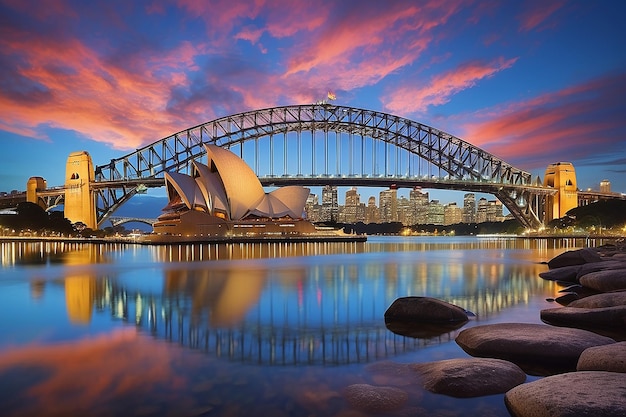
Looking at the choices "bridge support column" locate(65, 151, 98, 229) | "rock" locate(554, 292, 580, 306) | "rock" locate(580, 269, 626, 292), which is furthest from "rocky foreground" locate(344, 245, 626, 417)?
"bridge support column" locate(65, 151, 98, 229)

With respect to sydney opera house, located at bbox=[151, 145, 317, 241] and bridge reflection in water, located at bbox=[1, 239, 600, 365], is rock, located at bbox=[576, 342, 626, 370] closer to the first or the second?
bridge reflection in water, located at bbox=[1, 239, 600, 365]

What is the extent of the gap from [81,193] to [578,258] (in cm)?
7430

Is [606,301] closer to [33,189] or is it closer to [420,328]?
[420,328]

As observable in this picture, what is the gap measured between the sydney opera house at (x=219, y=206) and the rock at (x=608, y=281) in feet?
170

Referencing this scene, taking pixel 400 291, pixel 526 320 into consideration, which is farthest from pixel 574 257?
pixel 526 320

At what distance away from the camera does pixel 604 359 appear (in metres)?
5.32

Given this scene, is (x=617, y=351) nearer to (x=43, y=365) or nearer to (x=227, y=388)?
(x=227, y=388)

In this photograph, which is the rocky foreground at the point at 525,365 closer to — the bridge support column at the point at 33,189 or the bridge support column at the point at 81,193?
the bridge support column at the point at 81,193

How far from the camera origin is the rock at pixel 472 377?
5.19m

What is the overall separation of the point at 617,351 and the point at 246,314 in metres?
7.16

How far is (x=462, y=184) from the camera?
256 ft

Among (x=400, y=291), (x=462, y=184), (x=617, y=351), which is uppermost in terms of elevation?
(x=462, y=184)

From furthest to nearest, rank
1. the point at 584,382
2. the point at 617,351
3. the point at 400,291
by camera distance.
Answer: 1. the point at 400,291
2. the point at 617,351
3. the point at 584,382

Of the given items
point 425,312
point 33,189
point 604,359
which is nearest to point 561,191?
point 425,312
